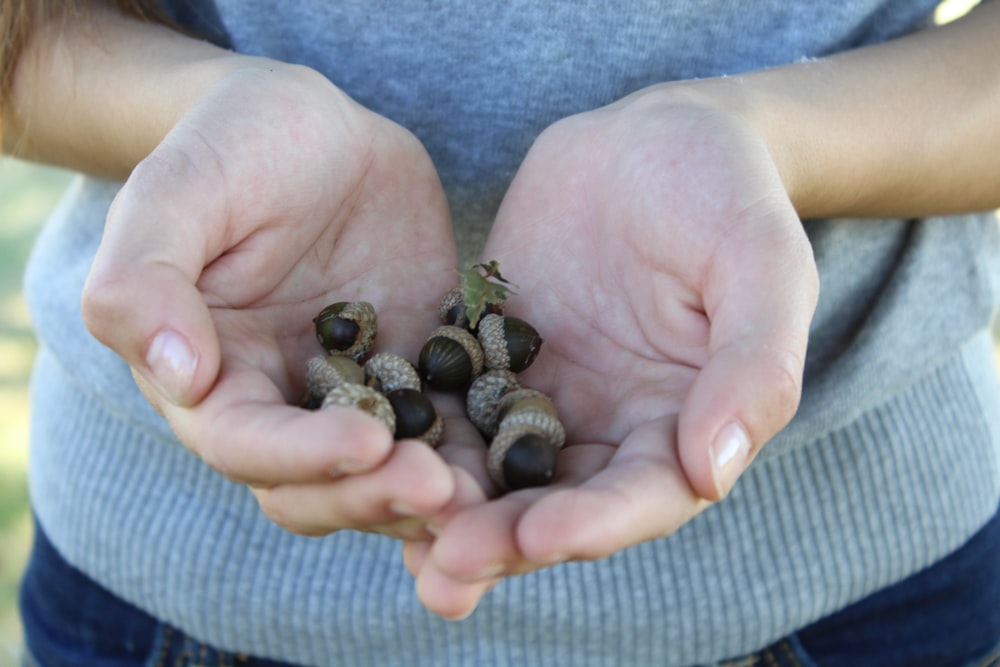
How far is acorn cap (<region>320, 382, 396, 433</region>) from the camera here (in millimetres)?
2053

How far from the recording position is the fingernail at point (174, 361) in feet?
5.85

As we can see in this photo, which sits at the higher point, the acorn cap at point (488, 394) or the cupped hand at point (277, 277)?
the cupped hand at point (277, 277)

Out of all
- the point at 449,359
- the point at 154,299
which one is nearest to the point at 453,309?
the point at 449,359

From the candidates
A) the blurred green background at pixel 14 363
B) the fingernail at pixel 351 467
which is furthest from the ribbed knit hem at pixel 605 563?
the blurred green background at pixel 14 363

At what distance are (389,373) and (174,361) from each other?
2.21 ft

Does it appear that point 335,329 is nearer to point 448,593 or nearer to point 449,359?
point 449,359

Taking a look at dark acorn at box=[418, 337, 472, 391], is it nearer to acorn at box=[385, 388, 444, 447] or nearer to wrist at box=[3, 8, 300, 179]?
acorn at box=[385, 388, 444, 447]

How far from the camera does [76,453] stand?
2.89 m

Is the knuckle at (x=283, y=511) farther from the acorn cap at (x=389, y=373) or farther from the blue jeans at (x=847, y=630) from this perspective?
the blue jeans at (x=847, y=630)

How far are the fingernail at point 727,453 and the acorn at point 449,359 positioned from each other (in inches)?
32.8

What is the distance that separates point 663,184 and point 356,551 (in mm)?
1262

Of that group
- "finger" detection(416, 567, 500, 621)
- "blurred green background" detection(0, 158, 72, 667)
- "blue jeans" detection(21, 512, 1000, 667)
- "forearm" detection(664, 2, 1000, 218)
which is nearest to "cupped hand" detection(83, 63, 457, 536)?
"finger" detection(416, 567, 500, 621)

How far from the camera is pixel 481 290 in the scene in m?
2.43

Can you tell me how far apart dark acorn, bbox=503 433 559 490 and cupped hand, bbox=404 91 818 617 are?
0.17ft
